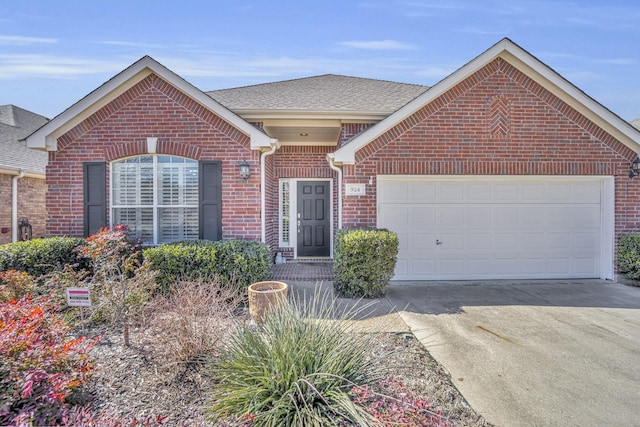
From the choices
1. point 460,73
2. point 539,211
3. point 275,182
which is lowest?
point 539,211

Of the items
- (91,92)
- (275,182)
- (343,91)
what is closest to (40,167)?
(91,92)

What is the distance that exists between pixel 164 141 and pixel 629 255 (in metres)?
10.9

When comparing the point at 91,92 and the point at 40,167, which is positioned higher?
the point at 91,92

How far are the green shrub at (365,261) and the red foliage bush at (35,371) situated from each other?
4286 mm

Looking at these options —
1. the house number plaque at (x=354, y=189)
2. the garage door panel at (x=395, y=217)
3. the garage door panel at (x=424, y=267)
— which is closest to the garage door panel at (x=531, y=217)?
the garage door panel at (x=424, y=267)

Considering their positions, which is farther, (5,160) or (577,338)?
(5,160)

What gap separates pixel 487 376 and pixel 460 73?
6.30 metres

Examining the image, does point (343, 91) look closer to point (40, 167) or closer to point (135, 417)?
point (135, 417)

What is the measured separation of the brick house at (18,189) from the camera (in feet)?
33.7

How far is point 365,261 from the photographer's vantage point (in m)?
6.24

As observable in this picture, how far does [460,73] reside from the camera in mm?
7207

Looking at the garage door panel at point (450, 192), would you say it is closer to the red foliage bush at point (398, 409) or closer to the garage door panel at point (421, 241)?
the garage door panel at point (421, 241)

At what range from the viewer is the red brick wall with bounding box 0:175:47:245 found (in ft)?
33.6

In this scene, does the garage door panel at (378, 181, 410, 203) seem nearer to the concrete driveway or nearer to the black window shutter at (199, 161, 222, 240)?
the concrete driveway
